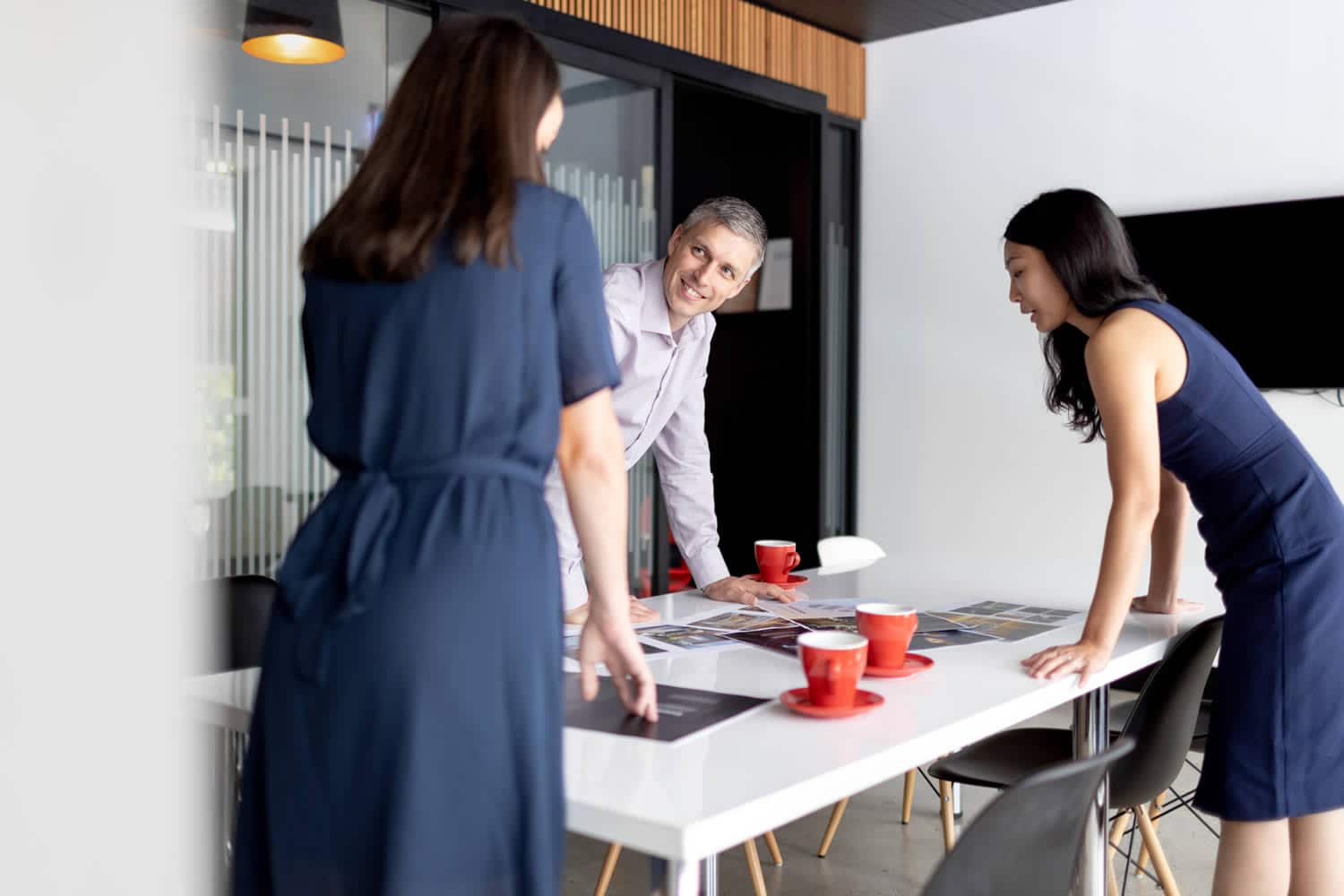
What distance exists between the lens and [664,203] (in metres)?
4.59

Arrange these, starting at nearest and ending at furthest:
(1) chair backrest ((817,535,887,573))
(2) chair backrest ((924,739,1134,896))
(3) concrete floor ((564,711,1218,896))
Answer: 1. (2) chair backrest ((924,739,1134,896))
2. (3) concrete floor ((564,711,1218,896))
3. (1) chair backrest ((817,535,887,573))

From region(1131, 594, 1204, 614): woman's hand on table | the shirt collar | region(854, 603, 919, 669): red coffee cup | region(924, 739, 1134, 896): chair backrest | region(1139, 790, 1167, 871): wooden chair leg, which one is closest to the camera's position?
region(924, 739, 1134, 896): chair backrest

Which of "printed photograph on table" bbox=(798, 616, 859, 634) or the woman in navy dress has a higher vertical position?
the woman in navy dress

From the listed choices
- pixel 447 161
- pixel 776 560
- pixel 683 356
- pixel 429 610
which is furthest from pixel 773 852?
pixel 447 161

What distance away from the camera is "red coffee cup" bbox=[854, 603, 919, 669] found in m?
1.58

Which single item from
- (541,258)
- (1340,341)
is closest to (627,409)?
(541,258)

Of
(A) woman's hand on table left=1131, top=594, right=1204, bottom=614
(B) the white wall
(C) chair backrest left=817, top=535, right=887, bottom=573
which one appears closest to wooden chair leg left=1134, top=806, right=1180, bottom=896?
(A) woman's hand on table left=1131, top=594, right=1204, bottom=614

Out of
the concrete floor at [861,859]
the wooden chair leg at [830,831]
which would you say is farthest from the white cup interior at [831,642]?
the wooden chair leg at [830,831]

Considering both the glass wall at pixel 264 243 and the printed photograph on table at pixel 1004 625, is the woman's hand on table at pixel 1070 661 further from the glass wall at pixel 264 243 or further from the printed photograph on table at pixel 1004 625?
the glass wall at pixel 264 243

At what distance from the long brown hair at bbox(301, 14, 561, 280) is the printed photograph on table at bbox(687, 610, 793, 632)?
1013 mm

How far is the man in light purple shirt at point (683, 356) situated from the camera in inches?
91.4

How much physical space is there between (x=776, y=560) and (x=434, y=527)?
139cm

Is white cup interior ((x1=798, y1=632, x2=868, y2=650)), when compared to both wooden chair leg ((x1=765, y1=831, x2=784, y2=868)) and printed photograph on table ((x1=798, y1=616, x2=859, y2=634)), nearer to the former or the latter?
printed photograph on table ((x1=798, y1=616, x2=859, y2=634))

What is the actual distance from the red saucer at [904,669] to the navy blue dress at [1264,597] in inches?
21.7
